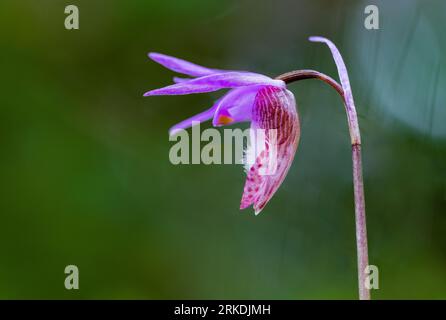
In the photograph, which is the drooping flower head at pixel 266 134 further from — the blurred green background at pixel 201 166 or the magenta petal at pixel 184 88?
the blurred green background at pixel 201 166

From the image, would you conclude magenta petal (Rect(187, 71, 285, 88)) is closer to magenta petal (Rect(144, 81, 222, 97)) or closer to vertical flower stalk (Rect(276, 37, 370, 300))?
magenta petal (Rect(144, 81, 222, 97))

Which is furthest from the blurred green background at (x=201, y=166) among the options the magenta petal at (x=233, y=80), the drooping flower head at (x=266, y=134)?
the magenta petal at (x=233, y=80)

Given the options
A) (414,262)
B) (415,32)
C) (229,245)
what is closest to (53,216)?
(229,245)

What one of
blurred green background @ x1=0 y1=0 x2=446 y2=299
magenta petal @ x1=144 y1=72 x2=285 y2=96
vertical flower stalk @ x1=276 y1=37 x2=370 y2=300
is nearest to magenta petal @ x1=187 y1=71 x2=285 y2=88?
magenta petal @ x1=144 y1=72 x2=285 y2=96
